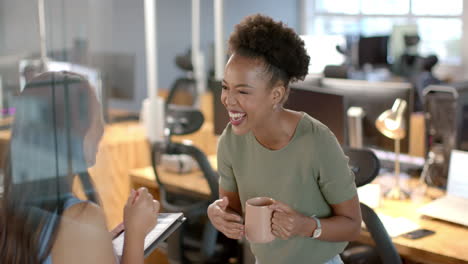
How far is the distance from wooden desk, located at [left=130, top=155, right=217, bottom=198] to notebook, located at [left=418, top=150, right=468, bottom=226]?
1.06 metres

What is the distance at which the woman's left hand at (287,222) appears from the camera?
1580mm

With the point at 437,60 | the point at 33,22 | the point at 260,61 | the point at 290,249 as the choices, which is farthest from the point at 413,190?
the point at 437,60

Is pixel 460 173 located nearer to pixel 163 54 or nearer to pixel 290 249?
pixel 290 249

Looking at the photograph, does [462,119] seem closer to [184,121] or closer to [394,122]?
[394,122]

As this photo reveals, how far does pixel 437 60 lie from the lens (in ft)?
21.7

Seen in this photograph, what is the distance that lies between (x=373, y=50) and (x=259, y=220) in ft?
19.6

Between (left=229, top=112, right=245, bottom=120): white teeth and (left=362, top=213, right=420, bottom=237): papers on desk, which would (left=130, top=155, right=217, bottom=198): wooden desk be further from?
(left=229, top=112, right=245, bottom=120): white teeth

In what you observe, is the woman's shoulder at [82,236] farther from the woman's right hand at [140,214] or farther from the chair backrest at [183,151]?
the chair backrest at [183,151]

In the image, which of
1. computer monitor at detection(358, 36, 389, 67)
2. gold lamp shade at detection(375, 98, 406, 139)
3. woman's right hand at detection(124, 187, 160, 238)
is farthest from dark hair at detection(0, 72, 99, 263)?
computer monitor at detection(358, 36, 389, 67)

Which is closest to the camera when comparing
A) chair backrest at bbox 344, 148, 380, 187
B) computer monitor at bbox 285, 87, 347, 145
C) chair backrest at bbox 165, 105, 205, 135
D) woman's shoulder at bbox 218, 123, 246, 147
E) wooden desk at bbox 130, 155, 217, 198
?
woman's shoulder at bbox 218, 123, 246, 147

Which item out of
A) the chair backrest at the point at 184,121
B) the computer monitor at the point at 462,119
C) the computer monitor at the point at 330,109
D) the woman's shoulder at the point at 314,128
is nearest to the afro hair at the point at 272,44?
the woman's shoulder at the point at 314,128

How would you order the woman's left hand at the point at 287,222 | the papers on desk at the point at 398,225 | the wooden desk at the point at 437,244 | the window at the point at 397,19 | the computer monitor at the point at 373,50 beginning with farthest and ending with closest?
the computer monitor at the point at 373,50
the window at the point at 397,19
the papers on desk at the point at 398,225
the wooden desk at the point at 437,244
the woman's left hand at the point at 287,222

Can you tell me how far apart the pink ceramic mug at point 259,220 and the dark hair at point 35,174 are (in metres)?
0.49

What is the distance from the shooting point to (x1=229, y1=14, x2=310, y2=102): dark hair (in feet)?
5.24
